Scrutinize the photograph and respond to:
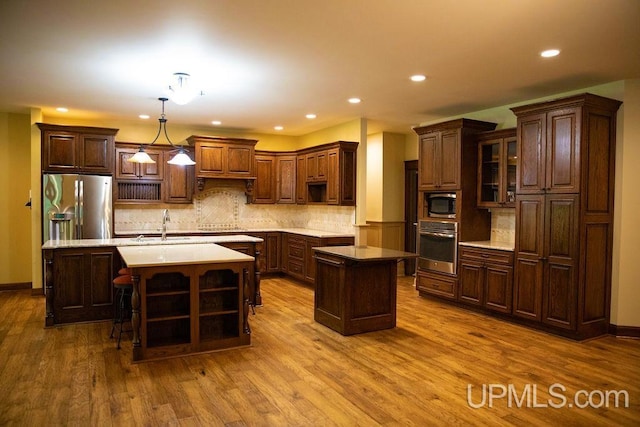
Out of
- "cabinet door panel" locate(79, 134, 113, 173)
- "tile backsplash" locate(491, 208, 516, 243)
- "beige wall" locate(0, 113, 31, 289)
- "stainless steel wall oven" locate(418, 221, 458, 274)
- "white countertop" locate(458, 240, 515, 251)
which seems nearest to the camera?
"white countertop" locate(458, 240, 515, 251)

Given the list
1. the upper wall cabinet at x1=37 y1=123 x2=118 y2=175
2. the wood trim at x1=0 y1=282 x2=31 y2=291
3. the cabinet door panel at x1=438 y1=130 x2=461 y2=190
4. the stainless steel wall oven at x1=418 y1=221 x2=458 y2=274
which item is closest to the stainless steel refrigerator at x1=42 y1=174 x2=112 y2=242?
the upper wall cabinet at x1=37 y1=123 x2=118 y2=175

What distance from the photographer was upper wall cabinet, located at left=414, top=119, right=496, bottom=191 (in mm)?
5836

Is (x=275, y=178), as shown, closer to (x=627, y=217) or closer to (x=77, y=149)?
(x=77, y=149)

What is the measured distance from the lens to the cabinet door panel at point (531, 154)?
479cm

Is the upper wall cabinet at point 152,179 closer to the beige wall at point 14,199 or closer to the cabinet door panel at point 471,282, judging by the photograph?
the beige wall at point 14,199

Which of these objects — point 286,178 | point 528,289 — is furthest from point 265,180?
point 528,289

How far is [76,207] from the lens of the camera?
6410 millimetres

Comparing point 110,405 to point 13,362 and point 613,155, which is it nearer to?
point 13,362

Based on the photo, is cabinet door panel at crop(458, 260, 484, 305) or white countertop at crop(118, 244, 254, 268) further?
cabinet door panel at crop(458, 260, 484, 305)

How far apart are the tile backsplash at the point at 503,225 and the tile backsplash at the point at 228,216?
2.13m

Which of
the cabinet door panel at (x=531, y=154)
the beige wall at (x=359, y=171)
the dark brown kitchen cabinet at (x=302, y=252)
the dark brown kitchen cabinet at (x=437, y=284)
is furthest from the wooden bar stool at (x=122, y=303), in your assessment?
the cabinet door panel at (x=531, y=154)

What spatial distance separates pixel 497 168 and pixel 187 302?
4164mm

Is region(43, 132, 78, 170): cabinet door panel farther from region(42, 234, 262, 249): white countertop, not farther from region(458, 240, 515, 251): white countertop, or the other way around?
region(458, 240, 515, 251): white countertop

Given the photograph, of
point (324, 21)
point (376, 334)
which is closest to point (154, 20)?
point (324, 21)
